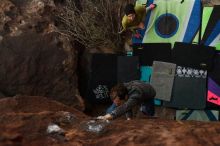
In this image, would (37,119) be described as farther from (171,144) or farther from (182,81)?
(182,81)

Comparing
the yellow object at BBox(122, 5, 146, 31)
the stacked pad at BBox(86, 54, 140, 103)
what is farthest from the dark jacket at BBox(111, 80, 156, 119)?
the stacked pad at BBox(86, 54, 140, 103)

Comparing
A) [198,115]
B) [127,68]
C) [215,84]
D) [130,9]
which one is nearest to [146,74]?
[127,68]

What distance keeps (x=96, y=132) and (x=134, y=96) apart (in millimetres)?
2342

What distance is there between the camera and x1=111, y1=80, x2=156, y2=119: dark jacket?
19.9 ft

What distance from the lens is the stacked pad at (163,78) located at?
31.8ft

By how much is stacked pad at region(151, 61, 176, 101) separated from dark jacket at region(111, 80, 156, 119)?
2.45m

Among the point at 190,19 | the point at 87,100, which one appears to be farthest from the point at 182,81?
the point at 87,100

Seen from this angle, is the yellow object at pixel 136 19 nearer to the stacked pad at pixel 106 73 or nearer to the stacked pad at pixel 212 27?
the stacked pad at pixel 106 73

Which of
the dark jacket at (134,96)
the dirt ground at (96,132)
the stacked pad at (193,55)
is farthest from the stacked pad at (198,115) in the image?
the dirt ground at (96,132)

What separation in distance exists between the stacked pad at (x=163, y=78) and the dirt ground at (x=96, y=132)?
17.0 feet

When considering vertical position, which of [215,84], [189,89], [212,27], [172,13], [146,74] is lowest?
[189,89]

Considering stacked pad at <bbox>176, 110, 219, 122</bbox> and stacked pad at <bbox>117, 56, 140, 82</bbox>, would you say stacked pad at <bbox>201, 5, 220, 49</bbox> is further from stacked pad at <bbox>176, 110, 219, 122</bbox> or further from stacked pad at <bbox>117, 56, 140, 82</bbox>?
stacked pad at <bbox>117, 56, 140, 82</bbox>

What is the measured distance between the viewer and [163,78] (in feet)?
32.1

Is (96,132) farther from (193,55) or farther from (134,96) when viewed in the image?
(193,55)
